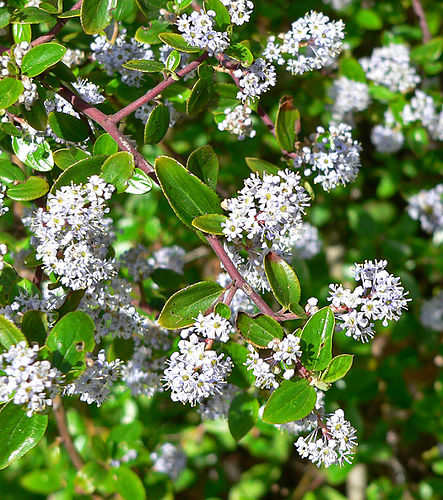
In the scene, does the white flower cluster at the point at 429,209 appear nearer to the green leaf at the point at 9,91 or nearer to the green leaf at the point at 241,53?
the green leaf at the point at 241,53

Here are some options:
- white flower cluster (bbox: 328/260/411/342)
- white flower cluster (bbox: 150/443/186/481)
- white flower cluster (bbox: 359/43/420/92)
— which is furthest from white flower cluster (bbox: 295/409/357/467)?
white flower cluster (bbox: 359/43/420/92)

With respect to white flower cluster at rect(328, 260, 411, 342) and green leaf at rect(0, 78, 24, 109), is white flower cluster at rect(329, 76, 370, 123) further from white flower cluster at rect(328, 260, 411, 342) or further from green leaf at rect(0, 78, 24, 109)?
green leaf at rect(0, 78, 24, 109)

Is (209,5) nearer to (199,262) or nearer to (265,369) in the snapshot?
(265,369)

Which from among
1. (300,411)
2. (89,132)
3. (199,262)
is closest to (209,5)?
(89,132)

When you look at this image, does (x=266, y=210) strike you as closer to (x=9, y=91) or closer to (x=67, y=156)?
(x=67, y=156)

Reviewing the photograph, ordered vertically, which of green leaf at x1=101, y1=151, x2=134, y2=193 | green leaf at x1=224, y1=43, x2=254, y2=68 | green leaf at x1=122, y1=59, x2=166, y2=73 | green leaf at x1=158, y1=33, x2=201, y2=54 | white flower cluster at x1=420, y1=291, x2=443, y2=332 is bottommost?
white flower cluster at x1=420, y1=291, x2=443, y2=332

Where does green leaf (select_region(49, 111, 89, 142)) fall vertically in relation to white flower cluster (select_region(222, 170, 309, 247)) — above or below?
above

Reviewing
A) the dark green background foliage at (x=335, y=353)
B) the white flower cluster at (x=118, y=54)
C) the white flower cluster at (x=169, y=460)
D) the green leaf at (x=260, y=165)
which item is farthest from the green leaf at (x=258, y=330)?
the white flower cluster at (x=169, y=460)

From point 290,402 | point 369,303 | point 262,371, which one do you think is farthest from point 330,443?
point 369,303
